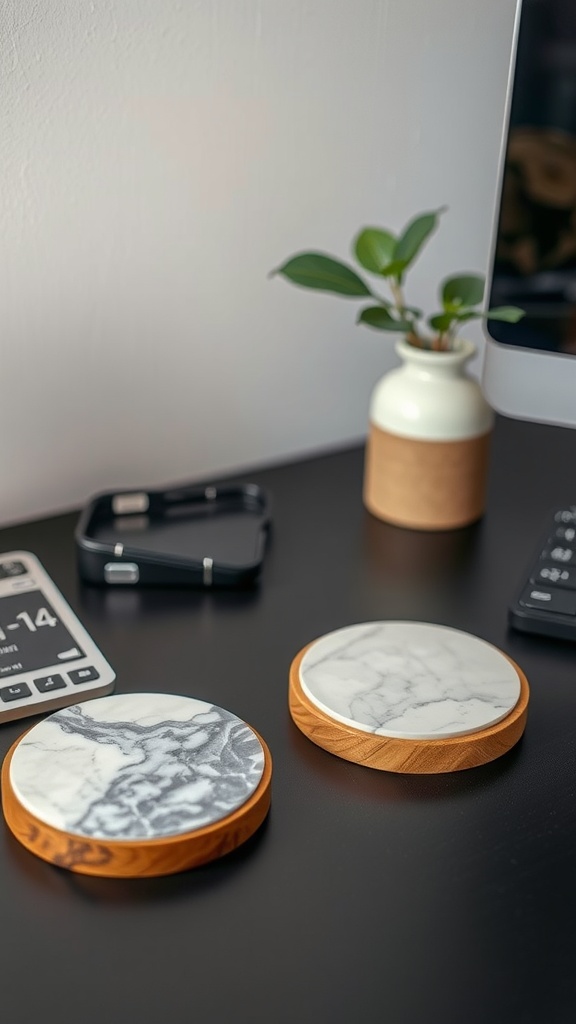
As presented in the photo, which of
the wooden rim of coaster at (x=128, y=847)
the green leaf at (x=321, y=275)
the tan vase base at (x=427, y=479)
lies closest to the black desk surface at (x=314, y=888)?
the wooden rim of coaster at (x=128, y=847)

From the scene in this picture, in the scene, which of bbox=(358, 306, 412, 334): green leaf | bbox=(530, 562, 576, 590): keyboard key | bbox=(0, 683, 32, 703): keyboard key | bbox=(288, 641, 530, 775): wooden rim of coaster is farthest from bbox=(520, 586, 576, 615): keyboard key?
bbox=(0, 683, 32, 703): keyboard key

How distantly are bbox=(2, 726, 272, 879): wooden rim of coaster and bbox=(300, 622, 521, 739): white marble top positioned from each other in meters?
0.10

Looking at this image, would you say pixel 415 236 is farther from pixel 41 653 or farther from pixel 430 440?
pixel 41 653

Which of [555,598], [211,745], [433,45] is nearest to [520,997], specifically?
[211,745]

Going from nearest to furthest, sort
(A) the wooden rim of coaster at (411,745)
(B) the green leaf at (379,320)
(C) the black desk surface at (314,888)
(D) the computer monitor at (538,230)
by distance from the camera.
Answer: (C) the black desk surface at (314,888), (A) the wooden rim of coaster at (411,745), (D) the computer monitor at (538,230), (B) the green leaf at (379,320)

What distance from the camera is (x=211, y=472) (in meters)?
0.99

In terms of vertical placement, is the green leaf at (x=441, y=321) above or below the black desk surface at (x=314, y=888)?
above

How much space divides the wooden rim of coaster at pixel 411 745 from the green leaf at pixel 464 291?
370mm

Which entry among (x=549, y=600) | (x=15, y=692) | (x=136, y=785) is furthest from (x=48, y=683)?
(x=549, y=600)

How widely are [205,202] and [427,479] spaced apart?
0.96 ft

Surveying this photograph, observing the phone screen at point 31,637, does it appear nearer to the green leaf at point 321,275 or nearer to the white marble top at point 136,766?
the white marble top at point 136,766

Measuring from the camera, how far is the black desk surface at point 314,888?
47cm

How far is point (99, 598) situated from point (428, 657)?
0.25 meters

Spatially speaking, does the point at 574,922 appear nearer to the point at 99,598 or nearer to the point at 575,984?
the point at 575,984
